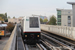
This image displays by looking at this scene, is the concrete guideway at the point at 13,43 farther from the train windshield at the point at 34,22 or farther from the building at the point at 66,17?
the building at the point at 66,17

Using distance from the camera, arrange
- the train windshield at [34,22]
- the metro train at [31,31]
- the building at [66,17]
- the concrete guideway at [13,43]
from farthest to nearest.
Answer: the building at [66,17]
the train windshield at [34,22]
the metro train at [31,31]
the concrete guideway at [13,43]

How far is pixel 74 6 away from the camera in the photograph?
22.2m

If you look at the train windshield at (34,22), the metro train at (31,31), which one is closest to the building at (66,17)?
the train windshield at (34,22)

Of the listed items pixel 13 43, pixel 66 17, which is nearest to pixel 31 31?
pixel 13 43

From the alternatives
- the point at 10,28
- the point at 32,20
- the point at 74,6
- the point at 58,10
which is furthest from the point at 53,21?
the point at 32,20

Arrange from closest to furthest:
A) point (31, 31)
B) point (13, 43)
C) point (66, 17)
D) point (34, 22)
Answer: point (13, 43)
point (31, 31)
point (34, 22)
point (66, 17)

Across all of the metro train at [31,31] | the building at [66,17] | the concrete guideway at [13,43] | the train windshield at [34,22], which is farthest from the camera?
the building at [66,17]

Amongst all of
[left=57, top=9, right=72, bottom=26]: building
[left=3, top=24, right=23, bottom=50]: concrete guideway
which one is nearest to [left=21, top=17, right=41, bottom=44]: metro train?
[left=3, top=24, right=23, bottom=50]: concrete guideway

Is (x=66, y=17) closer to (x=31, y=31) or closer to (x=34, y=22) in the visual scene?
(x=34, y=22)

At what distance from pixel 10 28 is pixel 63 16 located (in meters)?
22.3

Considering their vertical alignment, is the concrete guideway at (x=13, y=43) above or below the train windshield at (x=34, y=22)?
below

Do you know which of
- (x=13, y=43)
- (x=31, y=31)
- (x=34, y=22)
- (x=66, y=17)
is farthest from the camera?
(x=66, y=17)

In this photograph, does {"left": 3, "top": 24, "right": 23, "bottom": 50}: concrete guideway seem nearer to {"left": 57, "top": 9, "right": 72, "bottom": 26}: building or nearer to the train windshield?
the train windshield

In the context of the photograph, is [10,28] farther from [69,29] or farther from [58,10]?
[69,29]
